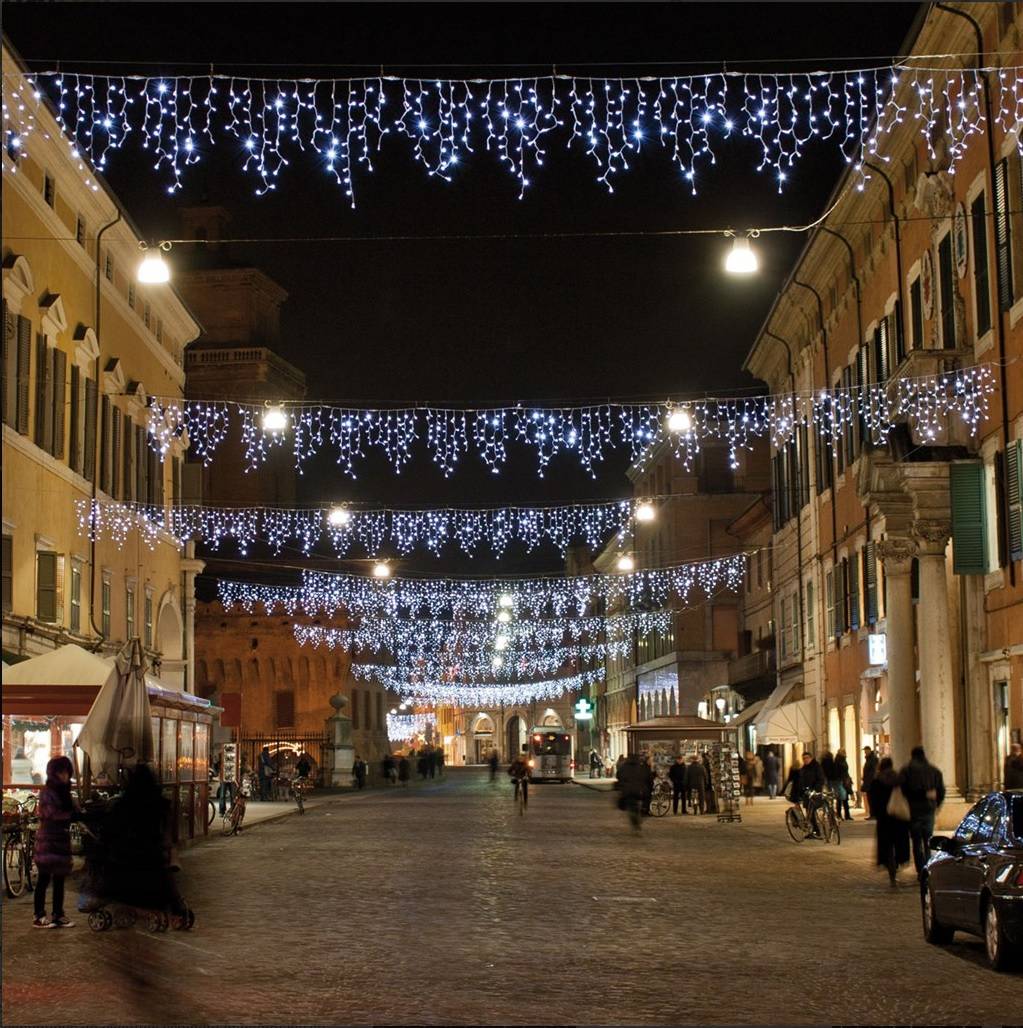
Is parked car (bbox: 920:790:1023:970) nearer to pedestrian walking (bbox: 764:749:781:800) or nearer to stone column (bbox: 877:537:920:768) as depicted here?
stone column (bbox: 877:537:920:768)

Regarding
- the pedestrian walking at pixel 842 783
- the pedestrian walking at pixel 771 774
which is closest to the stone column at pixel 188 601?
the pedestrian walking at pixel 771 774

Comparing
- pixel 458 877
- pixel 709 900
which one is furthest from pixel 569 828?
pixel 709 900

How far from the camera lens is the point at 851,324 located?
3956cm

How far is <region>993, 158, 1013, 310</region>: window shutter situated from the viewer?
26266 millimetres

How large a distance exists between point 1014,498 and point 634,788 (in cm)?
1071

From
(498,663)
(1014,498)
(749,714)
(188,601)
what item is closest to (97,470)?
(188,601)

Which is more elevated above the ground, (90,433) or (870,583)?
(90,433)

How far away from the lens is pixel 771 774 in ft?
172

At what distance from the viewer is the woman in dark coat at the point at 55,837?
16.2m

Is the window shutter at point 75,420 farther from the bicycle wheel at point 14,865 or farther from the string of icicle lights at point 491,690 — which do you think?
the string of icicle lights at point 491,690

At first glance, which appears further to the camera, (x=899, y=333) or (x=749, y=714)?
(x=749, y=714)

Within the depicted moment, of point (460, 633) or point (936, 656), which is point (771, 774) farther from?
point (460, 633)

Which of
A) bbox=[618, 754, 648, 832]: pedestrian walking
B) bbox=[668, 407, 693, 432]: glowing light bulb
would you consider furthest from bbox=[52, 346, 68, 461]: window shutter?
bbox=[618, 754, 648, 832]: pedestrian walking

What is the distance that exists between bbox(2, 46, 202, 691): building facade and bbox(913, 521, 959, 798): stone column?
52.8ft
